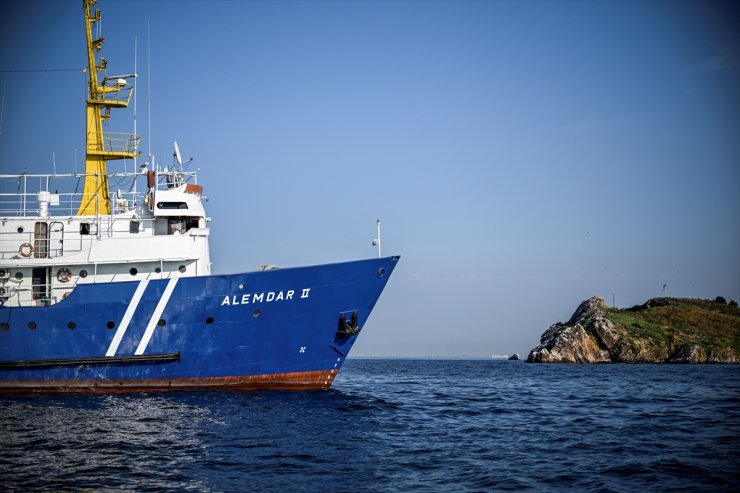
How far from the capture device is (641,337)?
2394 inches

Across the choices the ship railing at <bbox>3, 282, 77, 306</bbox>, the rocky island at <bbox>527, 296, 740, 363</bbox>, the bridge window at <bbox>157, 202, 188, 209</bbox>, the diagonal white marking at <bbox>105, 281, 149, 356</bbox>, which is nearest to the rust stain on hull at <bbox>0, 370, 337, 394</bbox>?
the diagonal white marking at <bbox>105, 281, 149, 356</bbox>

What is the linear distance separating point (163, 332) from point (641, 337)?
51589 mm

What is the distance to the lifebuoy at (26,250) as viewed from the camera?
24156 millimetres

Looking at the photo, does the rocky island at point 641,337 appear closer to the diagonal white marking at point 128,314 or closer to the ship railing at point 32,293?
the diagonal white marking at point 128,314

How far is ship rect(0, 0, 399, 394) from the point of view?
2225 cm

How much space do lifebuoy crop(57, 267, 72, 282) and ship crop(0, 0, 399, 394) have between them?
0.13 ft

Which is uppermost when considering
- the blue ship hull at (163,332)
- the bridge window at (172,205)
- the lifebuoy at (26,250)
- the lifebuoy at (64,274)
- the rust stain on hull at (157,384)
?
the bridge window at (172,205)

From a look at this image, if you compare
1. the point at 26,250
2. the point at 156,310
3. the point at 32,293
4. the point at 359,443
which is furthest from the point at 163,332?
the point at 359,443

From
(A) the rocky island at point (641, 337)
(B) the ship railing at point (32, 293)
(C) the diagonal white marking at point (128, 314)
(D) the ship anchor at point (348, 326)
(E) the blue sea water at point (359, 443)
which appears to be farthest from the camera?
(A) the rocky island at point (641, 337)

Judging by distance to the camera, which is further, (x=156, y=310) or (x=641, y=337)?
Answer: (x=641, y=337)

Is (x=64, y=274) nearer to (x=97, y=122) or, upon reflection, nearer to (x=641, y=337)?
(x=97, y=122)

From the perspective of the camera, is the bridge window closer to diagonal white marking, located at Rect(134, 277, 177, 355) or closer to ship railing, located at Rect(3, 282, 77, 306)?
diagonal white marking, located at Rect(134, 277, 177, 355)

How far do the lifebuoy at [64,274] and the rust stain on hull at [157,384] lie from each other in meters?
3.88

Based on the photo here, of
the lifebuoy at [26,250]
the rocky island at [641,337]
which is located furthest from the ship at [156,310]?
the rocky island at [641,337]
